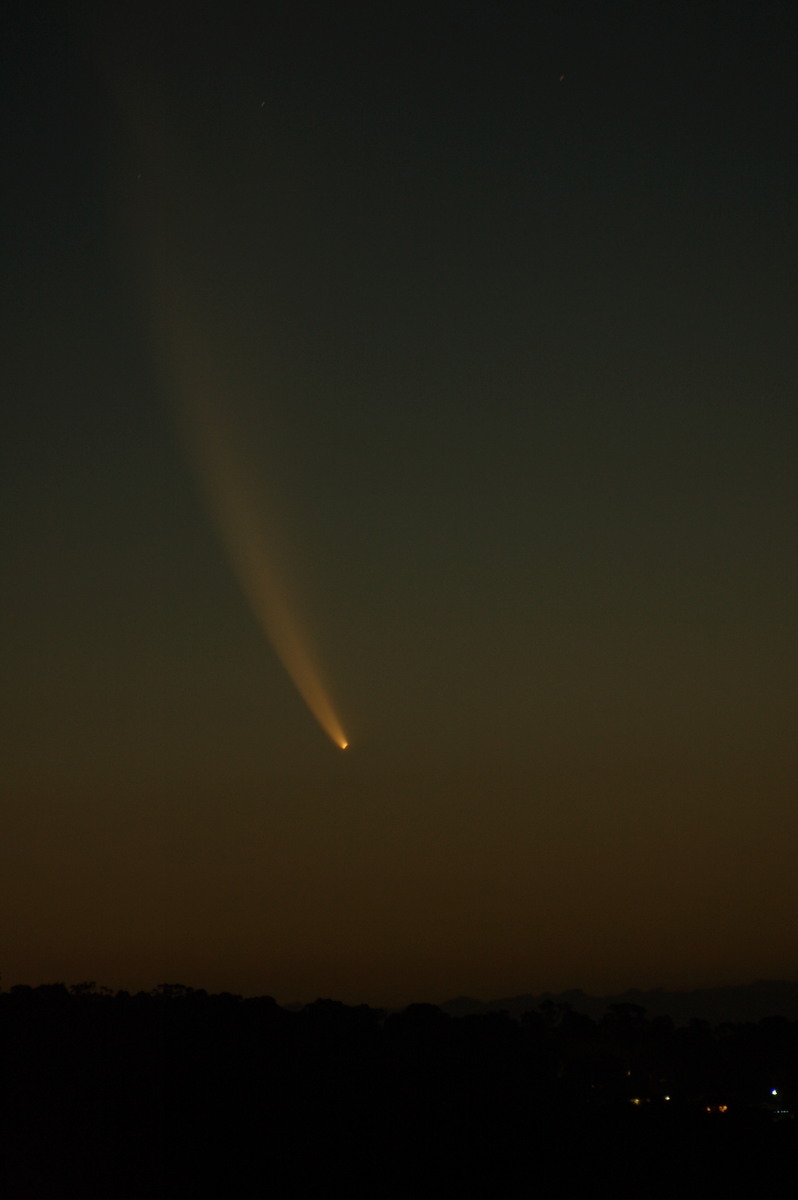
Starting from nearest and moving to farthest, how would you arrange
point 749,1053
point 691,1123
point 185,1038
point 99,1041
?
point 691,1123 → point 99,1041 → point 185,1038 → point 749,1053

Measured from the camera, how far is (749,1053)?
99.8 meters

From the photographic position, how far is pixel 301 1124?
28422 mm

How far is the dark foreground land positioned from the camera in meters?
25.0

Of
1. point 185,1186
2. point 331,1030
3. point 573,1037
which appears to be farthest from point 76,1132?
point 573,1037

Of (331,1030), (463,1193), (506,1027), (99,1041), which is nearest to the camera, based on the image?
(463,1193)

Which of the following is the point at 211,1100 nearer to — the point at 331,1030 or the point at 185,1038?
the point at 185,1038

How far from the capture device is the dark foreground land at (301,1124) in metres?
25.0

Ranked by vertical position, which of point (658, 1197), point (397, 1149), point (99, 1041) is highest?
point (99, 1041)

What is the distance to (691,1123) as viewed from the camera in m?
33.9

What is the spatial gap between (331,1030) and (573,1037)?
137ft

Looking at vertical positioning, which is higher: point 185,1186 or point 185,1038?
point 185,1038

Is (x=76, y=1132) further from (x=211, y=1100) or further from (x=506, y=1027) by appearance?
(x=506, y=1027)

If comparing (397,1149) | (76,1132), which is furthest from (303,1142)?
(76,1132)

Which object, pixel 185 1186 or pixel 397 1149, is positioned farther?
pixel 397 1149
